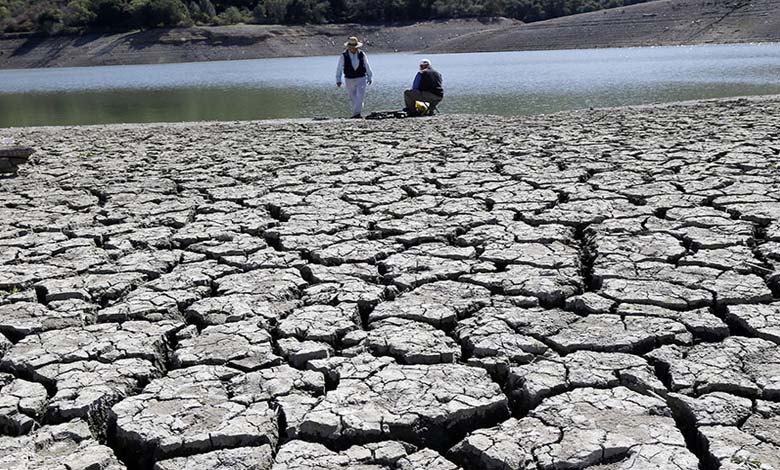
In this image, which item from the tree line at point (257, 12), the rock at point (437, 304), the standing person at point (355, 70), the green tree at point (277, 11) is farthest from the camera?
the green tree at point (277, 11)

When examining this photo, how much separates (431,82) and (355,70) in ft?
3.45

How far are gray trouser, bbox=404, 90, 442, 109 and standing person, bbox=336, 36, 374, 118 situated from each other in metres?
0.58

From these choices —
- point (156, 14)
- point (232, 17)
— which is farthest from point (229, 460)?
point (232, 17)

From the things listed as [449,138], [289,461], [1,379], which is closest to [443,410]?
[289,461]

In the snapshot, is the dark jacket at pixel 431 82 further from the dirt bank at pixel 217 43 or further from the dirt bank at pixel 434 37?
the dirt bank at pixel 217 43

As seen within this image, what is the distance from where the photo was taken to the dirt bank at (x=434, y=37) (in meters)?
41.8

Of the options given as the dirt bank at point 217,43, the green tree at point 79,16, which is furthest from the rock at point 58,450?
the green tree at point 79,16

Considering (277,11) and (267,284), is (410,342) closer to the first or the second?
(267,284)

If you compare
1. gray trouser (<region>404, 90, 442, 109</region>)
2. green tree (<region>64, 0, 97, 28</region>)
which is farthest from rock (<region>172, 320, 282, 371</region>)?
green tree (<region>64, 0, 97, 28</region>)

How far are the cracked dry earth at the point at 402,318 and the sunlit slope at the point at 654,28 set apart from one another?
1498 inches

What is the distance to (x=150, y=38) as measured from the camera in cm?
5366

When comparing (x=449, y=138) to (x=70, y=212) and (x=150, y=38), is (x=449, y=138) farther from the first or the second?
(x=150, y=38)

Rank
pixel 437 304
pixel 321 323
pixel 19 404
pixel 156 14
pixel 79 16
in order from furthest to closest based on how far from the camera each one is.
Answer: pixel 156 14 → pixel 79 16 → pixel 437 304 → pixel 321 323 → pixel 19 404

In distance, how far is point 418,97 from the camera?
10969 mm
